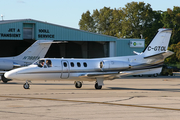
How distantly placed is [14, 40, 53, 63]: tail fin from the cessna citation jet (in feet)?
35.1

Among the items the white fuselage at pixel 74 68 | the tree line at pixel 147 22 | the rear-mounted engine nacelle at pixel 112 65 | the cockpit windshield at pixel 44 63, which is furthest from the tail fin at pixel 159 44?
the tree line at pixel 147 22

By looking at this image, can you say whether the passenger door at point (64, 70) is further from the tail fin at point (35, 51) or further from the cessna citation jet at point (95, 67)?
the tail fin at point (35, 51)

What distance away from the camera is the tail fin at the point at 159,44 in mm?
25297

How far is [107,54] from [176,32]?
47487mm

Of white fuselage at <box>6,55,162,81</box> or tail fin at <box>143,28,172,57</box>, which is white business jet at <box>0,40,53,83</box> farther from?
tail fin at <box>143,28,172,57</box>

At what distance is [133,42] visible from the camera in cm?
4988

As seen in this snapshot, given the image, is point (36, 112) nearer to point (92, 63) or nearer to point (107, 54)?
point (92, 63)

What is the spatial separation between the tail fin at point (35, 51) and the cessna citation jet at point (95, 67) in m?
10.7

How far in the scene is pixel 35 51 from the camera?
112ft

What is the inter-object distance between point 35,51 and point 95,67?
38.4 feet

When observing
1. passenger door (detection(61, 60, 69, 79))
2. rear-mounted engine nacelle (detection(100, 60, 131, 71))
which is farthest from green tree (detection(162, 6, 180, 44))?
passenger door (detection(61, 60, 69, 79))

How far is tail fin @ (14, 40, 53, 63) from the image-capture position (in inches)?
1321

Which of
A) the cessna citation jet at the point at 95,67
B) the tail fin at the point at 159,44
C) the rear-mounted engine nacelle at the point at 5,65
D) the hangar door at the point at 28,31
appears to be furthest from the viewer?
the hangar door at the point at 28,31

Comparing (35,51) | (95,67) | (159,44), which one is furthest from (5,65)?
(159,44)
